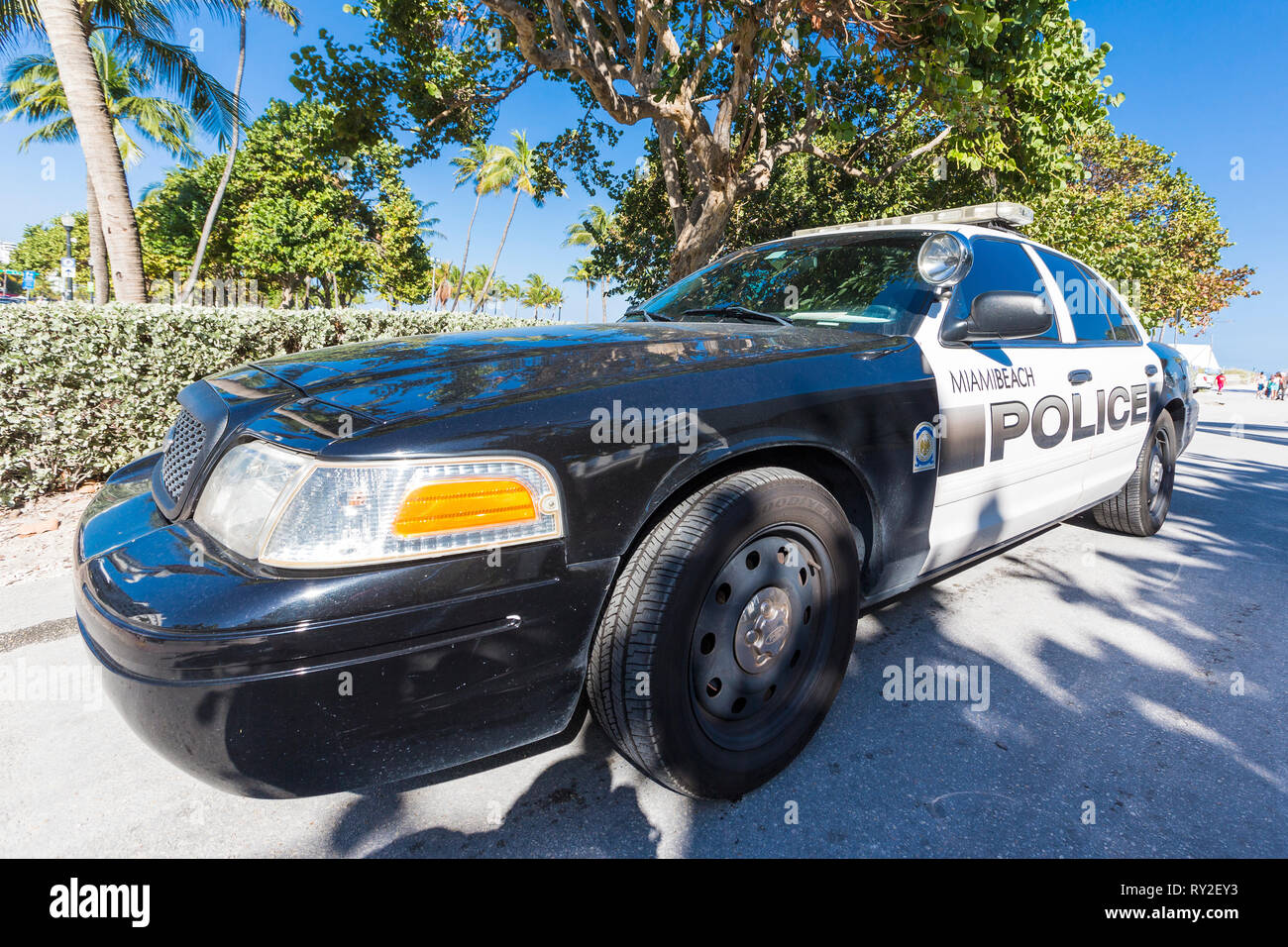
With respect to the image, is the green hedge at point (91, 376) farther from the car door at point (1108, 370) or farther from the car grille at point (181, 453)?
the car door at point (1108, 370)

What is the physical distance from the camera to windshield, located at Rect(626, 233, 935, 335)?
2352 mm

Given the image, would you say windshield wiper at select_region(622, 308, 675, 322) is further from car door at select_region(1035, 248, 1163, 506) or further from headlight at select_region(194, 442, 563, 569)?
car door at select_region(1035, 248, 1163, 506)

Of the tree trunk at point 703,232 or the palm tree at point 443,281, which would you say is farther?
the palm tree at point 443,281

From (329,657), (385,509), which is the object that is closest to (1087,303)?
(385,509)

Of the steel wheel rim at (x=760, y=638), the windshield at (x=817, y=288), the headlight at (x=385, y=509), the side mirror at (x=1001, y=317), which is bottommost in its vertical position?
the steel wheel rim at (x=760, y=638)

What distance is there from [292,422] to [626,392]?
28.6 inches

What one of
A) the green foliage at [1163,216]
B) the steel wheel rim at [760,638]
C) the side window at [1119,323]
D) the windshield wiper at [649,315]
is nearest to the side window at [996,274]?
the side window at [1119,323]

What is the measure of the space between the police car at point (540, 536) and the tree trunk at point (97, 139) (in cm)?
679

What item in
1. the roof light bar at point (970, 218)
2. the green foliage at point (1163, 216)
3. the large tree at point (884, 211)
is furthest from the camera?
the green foliage at point (1163, 216)

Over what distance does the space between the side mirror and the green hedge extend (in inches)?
A: 205

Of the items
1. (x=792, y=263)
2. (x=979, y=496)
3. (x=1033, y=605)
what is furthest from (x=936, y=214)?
(x=1033, y=605)

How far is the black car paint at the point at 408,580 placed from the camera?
1.17 metres
